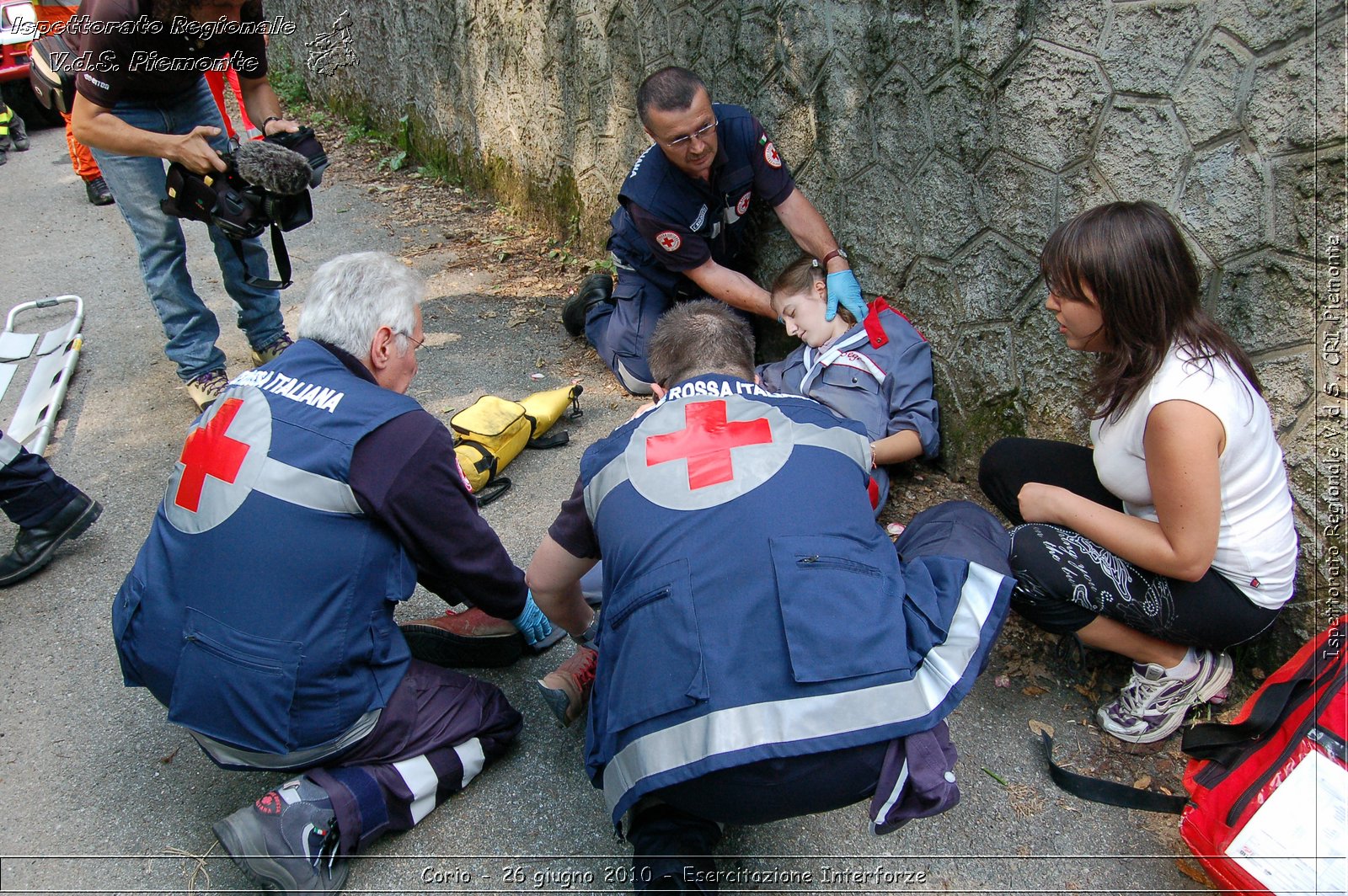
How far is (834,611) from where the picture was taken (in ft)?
5.47

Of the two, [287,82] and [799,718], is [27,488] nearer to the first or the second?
[799,718]

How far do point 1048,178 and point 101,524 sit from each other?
3.21m

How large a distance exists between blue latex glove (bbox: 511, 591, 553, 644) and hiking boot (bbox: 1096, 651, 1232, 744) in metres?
1.45

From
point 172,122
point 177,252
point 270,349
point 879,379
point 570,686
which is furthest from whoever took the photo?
point 270,349

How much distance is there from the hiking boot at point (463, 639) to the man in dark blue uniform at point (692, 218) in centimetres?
151

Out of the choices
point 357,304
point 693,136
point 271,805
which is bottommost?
point 271,805

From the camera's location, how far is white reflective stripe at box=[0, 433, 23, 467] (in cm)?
280

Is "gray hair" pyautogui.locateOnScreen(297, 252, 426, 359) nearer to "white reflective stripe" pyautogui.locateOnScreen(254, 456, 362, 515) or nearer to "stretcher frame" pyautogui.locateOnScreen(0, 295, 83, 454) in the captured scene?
"white reflective stripe" pyautogui.locateOnScreen(254, 456, 362, 515)

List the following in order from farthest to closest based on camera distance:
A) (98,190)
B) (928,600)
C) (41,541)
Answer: (98,190) < (41,541) < (928,600)

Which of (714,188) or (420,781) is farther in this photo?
(714,188)

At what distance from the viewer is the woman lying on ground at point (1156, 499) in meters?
1.93

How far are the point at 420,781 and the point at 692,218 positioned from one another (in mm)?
2259

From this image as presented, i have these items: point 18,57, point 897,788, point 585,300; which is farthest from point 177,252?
point 18,57

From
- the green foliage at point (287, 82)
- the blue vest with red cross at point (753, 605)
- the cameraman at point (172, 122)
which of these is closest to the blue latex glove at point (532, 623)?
the blue vest with red cross at point (753, 605)
